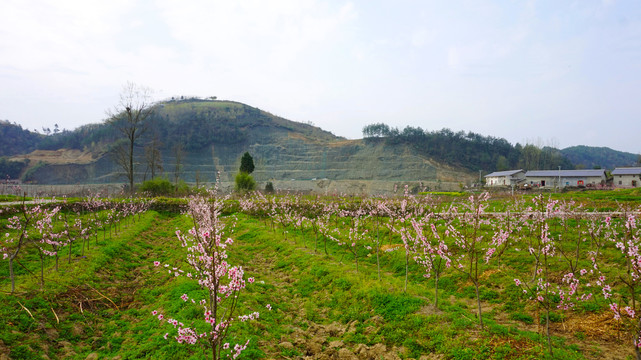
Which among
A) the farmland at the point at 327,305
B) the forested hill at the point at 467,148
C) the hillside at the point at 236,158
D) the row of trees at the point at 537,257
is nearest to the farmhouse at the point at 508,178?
the hillside at the point at 236,158

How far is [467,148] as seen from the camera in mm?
129250

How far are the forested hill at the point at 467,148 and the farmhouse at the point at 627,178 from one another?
45.8m

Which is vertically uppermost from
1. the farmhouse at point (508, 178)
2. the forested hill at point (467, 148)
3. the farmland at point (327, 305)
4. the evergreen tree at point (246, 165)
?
the forested hill at point (467, 148)

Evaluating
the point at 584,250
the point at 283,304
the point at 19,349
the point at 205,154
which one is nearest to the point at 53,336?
the point at 19,349

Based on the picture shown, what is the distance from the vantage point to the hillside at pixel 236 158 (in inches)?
3816

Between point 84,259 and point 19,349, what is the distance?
7308 mm

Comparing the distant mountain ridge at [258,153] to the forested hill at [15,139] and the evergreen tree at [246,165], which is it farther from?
the evergreen tree at [246,165]

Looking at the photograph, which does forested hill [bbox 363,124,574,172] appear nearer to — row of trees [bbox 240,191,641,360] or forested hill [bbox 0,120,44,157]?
row of trees [bbox 240,191,641,360]

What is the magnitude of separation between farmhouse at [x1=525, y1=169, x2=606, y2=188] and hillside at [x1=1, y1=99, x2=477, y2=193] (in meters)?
18.2

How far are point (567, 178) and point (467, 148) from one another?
192 ft

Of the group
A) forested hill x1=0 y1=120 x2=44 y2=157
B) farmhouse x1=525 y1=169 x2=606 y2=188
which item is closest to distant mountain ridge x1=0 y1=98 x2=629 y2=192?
forested hill x1=0 y1=120 x2=44 y2=157

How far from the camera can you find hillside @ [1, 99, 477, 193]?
96.9m

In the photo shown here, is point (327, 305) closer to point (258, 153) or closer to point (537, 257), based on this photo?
point (537, 257)

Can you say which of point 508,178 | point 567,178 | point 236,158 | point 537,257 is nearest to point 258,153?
point 236,158
